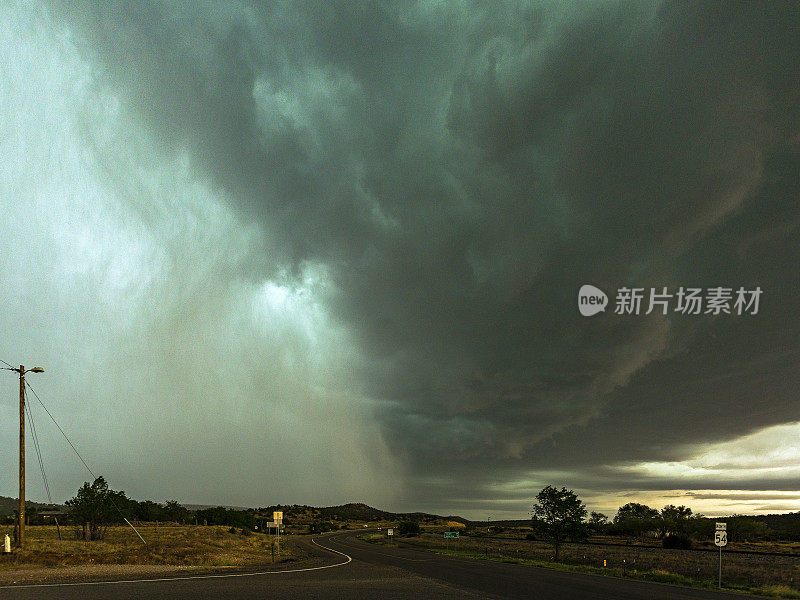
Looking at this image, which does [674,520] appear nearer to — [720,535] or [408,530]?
[408,530]

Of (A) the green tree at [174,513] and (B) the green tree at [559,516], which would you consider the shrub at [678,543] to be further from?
(A) the green tree at [174,513]

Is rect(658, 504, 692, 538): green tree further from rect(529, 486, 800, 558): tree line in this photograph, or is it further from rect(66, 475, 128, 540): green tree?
rect(66, 475, 128, 540): green tree

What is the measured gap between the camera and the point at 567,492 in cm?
6962

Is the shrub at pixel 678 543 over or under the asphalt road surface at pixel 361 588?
under

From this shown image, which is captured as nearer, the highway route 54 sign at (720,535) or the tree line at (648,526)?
the highway route 54 sign at (720,535)

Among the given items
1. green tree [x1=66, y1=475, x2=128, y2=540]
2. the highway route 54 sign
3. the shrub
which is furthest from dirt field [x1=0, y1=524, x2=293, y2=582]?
the shrub

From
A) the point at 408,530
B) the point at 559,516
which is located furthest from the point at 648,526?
the point at 559,516

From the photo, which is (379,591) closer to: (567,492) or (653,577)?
(653,577)

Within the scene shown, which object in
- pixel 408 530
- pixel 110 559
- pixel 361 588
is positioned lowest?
pixel 408 530

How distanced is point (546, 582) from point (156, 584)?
2137 cm

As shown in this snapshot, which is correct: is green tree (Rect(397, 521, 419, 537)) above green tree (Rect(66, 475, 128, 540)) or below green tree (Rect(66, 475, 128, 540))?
below

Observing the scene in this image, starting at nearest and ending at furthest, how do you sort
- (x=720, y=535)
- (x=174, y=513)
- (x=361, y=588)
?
(x=361, y=588)
(x=720, y=535)
(x=174, y=513)

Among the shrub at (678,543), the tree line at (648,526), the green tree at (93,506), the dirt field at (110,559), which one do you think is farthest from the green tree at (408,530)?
the dirt field at (110,559)

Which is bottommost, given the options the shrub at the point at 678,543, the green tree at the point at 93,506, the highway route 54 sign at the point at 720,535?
the shrub at the point at 678,543
